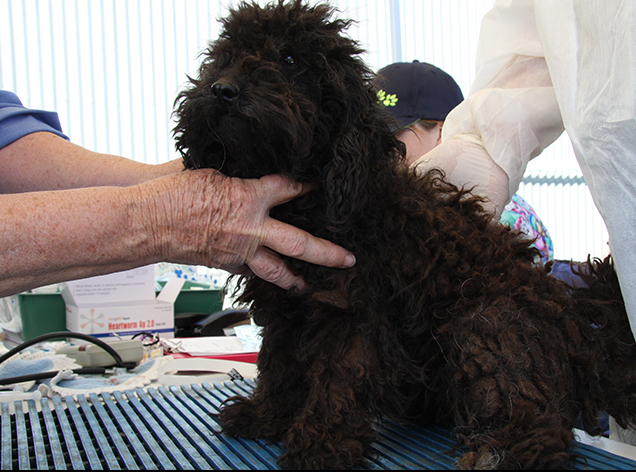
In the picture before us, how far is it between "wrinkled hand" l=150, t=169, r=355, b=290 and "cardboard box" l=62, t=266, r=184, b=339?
5.31ft

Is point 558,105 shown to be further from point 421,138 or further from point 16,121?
point 16,121

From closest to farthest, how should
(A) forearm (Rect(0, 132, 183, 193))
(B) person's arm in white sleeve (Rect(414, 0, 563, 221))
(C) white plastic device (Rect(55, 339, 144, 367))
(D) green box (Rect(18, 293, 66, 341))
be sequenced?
(B) person's arm in white sleeve (Rect(414, 0, 563, 221)) → (A) forearm (Rect(0, 132, 183, 193)) → (C) white plastic device (Rect(55, 339, 144, 367)) → (D) green box (Rect(18, 293, 66, 341))

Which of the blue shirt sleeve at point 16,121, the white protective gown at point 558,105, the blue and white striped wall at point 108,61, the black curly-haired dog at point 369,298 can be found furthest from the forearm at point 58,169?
the blue and white striped wall at point 108,61

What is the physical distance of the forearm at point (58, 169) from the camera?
1634 millimetres

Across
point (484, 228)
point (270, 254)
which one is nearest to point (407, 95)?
point (484, 228)

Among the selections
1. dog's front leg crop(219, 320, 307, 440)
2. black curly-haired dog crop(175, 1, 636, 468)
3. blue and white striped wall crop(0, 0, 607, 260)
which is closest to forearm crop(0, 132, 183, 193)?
black curly-haired dog crop(175, 1, 636, 468)

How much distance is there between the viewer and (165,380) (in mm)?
1634

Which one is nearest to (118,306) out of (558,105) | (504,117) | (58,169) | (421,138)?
(58,169)

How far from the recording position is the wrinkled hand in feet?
3.50

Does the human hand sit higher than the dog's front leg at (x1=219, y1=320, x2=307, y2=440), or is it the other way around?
the human hand

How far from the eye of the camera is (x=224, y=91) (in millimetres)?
937

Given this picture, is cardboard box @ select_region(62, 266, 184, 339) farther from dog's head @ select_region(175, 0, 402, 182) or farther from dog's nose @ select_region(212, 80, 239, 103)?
dog's nose @ select_region(212, 80, 239, 103)

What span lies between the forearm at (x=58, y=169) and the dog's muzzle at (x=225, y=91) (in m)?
0.76

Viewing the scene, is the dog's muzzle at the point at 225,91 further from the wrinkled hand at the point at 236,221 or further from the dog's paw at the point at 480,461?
the dog's paw at the point at 480,461
